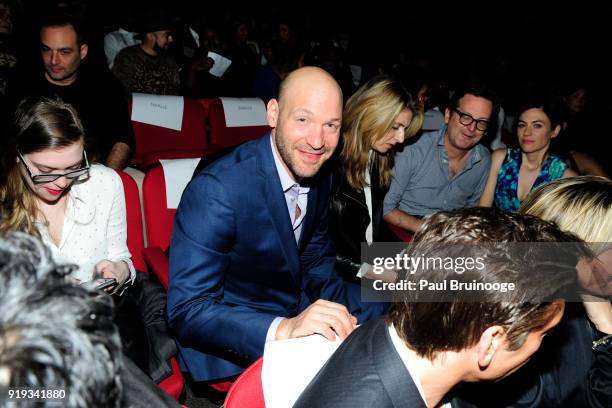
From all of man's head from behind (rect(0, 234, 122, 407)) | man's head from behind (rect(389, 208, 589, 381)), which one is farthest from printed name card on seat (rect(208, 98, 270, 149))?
man's head from behind (rect(0, 234, 122, 407))

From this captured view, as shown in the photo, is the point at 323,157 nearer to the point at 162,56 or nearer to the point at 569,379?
the point at 569,379

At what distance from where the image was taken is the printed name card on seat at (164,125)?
9.99ft

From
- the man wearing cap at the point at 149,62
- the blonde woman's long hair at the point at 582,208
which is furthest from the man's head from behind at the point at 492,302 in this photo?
the man wearing cap at the point at 149,62

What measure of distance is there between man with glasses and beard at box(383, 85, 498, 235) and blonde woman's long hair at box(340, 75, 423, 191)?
20 centimetres

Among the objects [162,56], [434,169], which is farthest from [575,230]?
[162,56]

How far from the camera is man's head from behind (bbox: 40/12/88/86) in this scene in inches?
95.9

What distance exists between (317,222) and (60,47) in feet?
5.86

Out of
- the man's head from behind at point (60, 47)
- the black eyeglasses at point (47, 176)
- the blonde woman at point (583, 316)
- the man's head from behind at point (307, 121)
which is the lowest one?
the blonde woman at point (583, 316)

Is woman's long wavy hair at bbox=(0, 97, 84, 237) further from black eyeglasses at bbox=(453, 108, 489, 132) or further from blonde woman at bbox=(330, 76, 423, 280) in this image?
black eyeglasses at bbox=(453, 108, 489, 132)

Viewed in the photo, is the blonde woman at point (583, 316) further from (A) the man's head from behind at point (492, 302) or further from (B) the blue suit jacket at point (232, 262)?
(B) the blue suit jacket at point (232, 262)

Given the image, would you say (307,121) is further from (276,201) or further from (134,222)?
(134,222)

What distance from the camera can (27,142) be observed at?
1474 millimetres

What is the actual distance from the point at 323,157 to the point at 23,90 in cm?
193

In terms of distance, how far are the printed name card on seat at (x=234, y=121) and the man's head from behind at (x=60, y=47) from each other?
→ 41.0 inches
